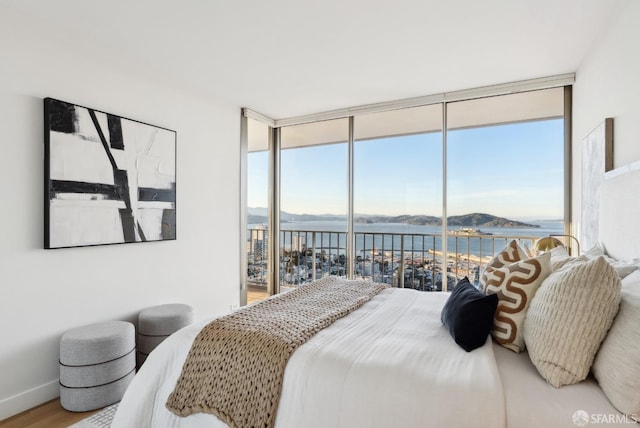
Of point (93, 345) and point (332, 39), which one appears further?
point (332, 39)

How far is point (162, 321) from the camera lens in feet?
8.79

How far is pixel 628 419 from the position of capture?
967mm

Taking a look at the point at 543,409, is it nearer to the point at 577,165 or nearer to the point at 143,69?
the point at 577,165

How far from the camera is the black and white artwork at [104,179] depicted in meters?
2.31

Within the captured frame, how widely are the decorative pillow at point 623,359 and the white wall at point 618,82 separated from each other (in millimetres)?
1156

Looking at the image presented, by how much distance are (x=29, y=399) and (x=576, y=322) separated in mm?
3084

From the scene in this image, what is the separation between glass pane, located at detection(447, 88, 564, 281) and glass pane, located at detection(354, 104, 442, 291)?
0.20 metres

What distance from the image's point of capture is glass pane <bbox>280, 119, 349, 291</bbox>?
451 centimetres

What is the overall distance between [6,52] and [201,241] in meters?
2.10

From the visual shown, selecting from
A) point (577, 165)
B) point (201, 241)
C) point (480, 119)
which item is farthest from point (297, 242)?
point (577, 165)

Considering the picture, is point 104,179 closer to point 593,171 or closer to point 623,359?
point 623,359

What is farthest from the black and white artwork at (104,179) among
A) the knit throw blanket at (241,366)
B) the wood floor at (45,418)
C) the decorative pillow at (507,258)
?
the decorative pillow at (507,258)

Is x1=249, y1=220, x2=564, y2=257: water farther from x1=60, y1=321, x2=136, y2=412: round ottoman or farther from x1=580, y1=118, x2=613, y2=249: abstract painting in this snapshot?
x1=60, y1=321, x2=136, y2=412: round ottoman

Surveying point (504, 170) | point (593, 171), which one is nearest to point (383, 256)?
point (504, 170)
